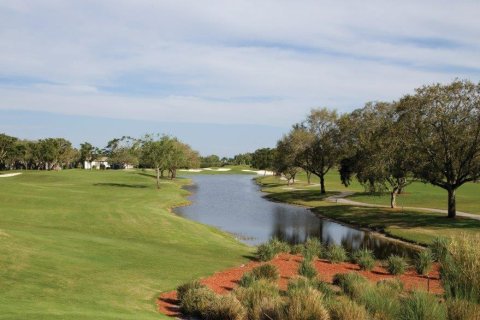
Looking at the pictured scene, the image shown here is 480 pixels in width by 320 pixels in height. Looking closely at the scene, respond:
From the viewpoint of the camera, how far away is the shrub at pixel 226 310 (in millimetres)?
13367

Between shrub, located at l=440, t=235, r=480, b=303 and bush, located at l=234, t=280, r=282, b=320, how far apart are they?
13.7 feet

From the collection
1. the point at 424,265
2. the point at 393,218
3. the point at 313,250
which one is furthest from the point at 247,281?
the point at 393,218

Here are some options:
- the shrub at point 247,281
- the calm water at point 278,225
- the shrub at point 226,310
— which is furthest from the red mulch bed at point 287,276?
the calm water at point 278,225

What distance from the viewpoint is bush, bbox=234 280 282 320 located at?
40.1ft

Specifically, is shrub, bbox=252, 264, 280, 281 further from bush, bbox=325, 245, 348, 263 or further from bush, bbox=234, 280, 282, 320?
bush, bbox=325, 245, 348, 263

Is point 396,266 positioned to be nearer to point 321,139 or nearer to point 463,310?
point 463,310

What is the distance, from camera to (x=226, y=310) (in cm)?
1355

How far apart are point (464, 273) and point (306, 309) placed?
12.1 feet

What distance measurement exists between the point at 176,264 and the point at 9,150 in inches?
4733

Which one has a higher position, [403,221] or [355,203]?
[355,203]

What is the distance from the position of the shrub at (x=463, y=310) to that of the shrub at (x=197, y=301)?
721cm

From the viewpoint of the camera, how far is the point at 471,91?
152 feet

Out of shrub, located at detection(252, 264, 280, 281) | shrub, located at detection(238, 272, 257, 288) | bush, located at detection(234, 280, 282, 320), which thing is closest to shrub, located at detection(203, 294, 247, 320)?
bush, located at detection(234, 280, 282, 320)

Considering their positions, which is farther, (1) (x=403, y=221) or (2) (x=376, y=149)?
(2) (x=376, y=149)
